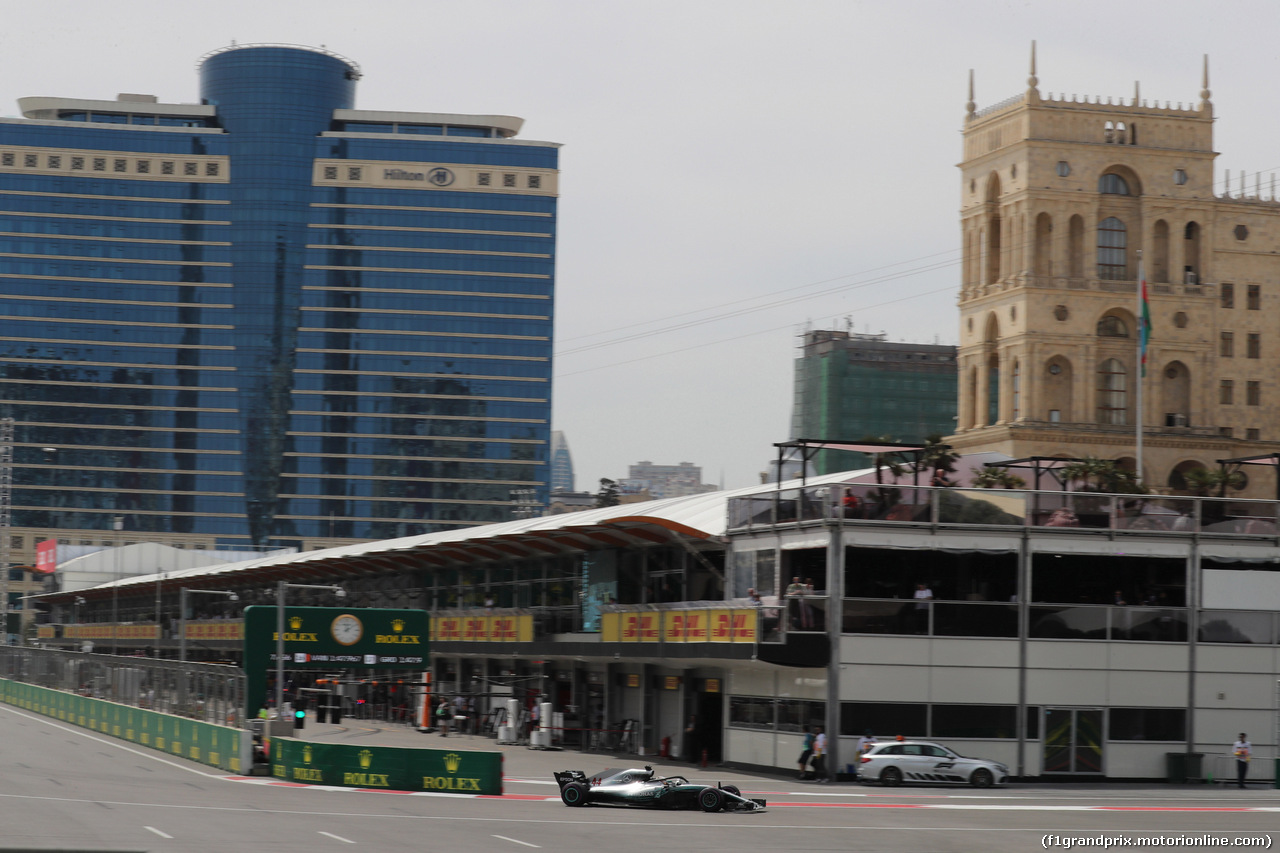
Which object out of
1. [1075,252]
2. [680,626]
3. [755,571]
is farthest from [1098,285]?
[680,626]

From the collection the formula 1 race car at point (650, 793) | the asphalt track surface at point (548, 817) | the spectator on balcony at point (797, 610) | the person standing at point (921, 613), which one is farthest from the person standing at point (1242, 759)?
the formula 1 race car at point (650, 793)

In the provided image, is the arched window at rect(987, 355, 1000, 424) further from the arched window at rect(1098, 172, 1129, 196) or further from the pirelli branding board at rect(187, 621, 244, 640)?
the pirelli branding board at rect(187, 621, 244, 640)

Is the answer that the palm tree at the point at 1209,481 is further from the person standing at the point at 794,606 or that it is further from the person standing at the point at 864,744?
the person standing at the point at 864,744

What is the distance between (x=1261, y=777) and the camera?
49.1 meters

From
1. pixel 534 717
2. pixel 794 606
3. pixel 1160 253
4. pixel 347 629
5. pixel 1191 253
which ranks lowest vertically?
pixel 534 717

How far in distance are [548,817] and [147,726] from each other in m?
28.2

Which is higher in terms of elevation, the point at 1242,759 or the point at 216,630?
the point at 1242,759

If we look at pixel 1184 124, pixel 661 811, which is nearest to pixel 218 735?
pixel 661 811

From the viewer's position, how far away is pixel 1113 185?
107 meters

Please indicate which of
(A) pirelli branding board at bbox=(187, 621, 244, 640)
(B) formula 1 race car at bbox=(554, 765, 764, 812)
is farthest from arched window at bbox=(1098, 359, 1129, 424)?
(B) formula 1 race car at bbox=(554, 765, 764, 812)

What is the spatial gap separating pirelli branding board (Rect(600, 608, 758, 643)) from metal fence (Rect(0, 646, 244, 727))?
1398 cm

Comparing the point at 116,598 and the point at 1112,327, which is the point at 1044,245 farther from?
the point at 116,598

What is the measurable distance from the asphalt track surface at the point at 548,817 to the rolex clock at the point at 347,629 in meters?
6.77

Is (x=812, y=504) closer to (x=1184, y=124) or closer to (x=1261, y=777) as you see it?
(x=1261, y=777)
